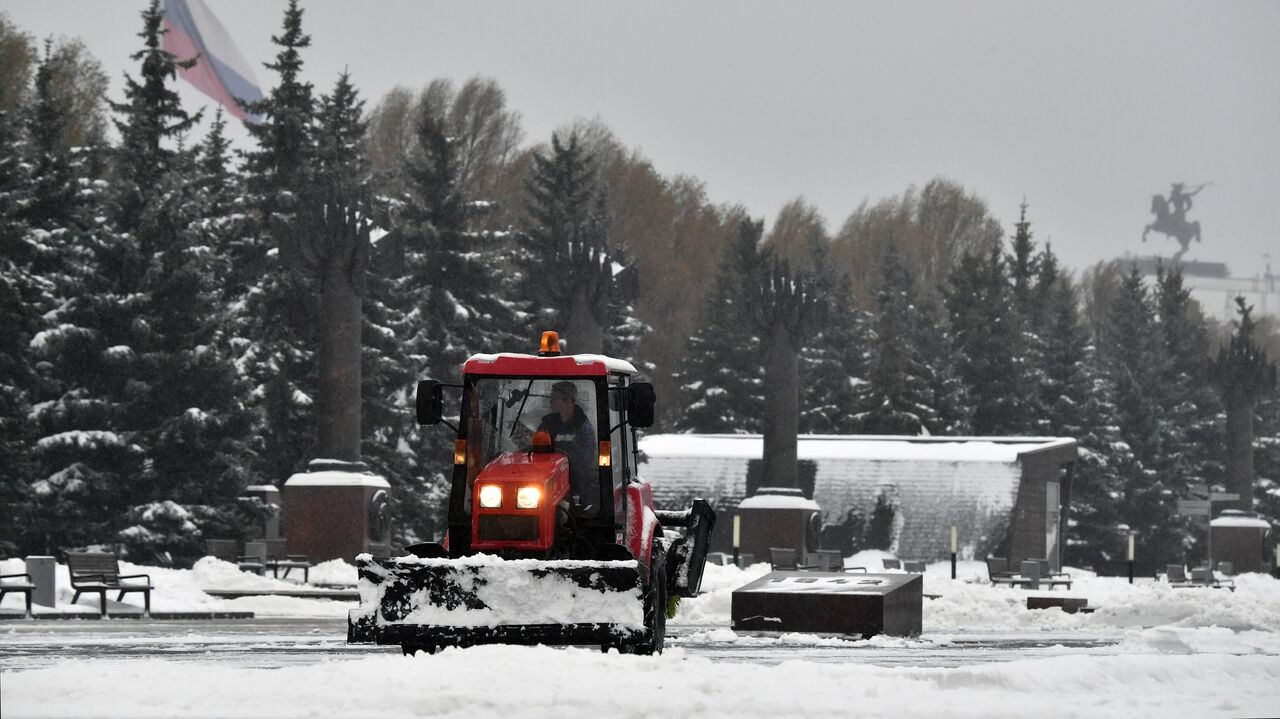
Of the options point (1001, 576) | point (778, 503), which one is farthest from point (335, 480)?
point (1001, 576)

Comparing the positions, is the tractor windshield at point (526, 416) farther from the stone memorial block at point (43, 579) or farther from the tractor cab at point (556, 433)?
the stone memorial block at point (43, 579)

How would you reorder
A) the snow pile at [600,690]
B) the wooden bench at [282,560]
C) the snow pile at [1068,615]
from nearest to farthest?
the snow pile at [600,690] < the snow pile at [1068,615] < the wooden bench at [282,560]

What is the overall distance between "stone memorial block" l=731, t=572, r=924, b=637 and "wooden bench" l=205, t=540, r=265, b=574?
39.8 feet

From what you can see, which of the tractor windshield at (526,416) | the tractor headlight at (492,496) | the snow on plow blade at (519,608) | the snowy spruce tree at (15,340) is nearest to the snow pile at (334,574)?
the snowy spruce tree at (15,340)

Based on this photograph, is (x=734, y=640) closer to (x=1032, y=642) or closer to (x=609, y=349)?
(x=1032, y=642)

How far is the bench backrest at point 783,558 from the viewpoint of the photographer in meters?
36.6

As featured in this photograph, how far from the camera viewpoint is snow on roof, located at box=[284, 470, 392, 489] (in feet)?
109

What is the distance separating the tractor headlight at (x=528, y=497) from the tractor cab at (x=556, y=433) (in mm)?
187

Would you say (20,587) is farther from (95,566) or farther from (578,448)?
(578,448)

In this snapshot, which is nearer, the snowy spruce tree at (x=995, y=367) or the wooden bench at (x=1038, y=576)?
the wooden bench at (x=1038, y=576)

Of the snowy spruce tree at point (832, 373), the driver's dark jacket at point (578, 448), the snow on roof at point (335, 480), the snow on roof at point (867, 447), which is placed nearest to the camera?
the driver's dark jacket at point (578, 448)

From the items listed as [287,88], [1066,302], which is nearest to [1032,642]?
[287,88]

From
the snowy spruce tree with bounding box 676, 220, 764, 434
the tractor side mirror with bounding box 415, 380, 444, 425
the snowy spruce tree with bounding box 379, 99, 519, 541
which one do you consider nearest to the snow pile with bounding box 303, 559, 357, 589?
the snowy spruce tree with bounding box 379, 99, 519, 541

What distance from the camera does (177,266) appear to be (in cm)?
3803
